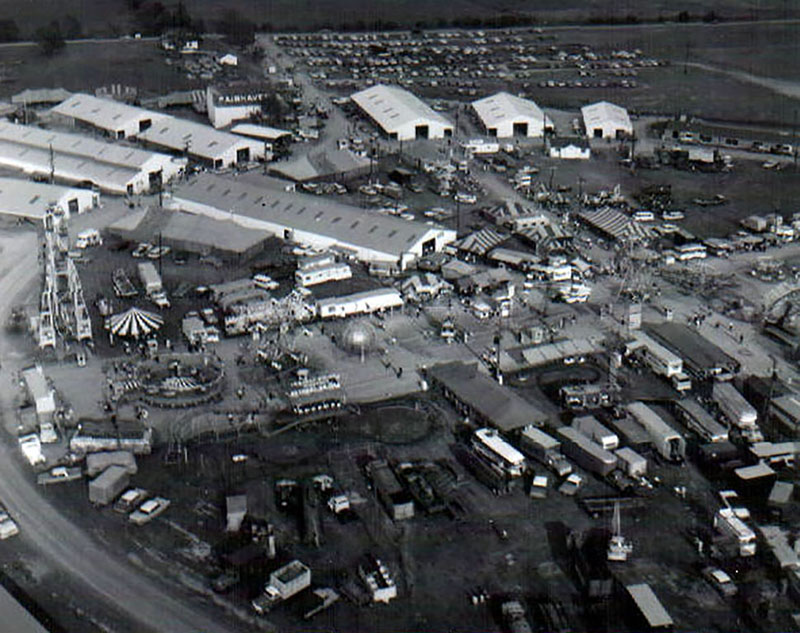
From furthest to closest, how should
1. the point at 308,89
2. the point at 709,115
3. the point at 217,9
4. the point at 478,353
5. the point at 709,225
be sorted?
1. the point at 217,9
2. the point at 308,89
3. the point at 709,115
4. the point at 709,225
5. the point at 478,353

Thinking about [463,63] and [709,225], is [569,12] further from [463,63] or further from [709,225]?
[709,225]

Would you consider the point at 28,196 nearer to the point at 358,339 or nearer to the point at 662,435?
the point at 358,339

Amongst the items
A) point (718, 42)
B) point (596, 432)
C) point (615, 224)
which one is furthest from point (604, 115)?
point (596, 432)

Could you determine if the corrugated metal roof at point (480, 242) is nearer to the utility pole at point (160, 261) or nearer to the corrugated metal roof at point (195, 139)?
the utility pole at point (160, 261)

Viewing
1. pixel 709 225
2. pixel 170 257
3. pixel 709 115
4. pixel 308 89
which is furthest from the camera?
pixel 308 89

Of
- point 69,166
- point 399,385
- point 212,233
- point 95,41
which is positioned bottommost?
point 399,385

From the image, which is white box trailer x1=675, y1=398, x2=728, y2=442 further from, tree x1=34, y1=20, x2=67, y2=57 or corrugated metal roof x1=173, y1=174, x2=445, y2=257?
tree x1=34, y1=20, x2=67, y2=57

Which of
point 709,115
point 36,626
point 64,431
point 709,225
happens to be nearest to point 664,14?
point 709,115

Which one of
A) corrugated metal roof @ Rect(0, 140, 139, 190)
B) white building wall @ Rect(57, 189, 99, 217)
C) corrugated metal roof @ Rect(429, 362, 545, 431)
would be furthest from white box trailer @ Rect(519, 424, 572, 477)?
corrugated metal roof @ Rect(0, 140, 139, 190)
